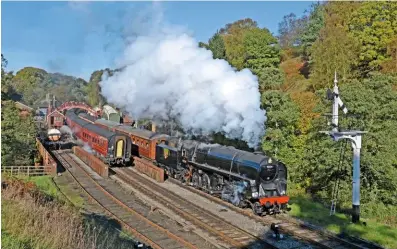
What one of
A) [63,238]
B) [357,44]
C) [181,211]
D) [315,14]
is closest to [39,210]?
[63,238]

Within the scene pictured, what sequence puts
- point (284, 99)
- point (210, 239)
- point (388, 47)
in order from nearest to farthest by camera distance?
1. point (210, 239)
2. point (284, 99)
3. point (388, 47)

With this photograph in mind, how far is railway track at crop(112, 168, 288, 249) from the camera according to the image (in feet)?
44.1

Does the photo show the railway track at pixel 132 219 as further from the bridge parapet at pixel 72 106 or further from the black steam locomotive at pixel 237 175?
the bridge parapet at pixel 72 106

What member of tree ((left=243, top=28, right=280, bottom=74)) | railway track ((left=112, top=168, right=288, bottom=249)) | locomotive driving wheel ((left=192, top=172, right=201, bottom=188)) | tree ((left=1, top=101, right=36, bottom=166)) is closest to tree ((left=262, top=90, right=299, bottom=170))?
locomotive driving wheel ((left=192, top=172, right=201, bottom=188))

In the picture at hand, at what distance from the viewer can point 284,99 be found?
26.6 m

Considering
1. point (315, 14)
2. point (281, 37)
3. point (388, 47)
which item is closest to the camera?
point (388, 47)

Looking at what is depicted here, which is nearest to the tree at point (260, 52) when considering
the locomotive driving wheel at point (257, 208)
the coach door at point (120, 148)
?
the coach door at point (120, 148)

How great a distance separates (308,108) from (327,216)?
45.3ft

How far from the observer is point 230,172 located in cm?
1784

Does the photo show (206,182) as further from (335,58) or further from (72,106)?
(72,106)

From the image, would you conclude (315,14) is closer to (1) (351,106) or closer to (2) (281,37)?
(2) (281,37)

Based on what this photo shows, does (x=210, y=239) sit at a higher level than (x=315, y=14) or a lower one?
lower

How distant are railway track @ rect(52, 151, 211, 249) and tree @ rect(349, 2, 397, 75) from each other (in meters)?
28.9

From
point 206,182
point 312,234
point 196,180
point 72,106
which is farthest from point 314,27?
point 312,234
